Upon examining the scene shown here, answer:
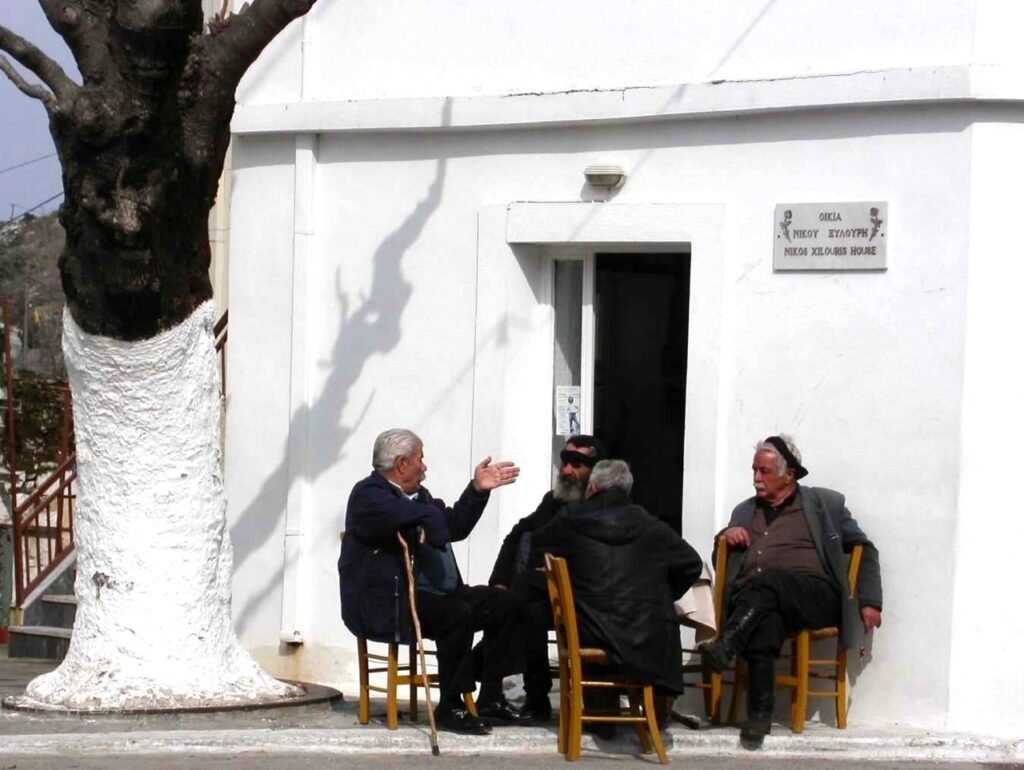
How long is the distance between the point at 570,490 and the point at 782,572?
1177mm

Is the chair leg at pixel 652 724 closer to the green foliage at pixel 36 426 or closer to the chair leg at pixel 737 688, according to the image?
the chair leg at pixel 737 688

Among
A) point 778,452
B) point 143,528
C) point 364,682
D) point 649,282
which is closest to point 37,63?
point 143,528

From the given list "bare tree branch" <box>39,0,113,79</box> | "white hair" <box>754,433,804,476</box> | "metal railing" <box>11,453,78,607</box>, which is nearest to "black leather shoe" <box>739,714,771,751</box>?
"white hair" <box>754,433,804,476</box>

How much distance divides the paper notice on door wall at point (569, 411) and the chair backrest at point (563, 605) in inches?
70.1

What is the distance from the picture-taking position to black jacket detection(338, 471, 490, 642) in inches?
325

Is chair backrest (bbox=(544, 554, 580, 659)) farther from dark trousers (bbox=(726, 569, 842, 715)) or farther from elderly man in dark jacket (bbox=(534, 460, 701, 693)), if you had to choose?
dark trousers (bbox=(726, 569, 842, 715))

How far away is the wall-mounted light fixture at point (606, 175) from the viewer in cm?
953

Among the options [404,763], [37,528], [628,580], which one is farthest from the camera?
[37,528]

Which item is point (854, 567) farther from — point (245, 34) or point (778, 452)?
point (245, 34)

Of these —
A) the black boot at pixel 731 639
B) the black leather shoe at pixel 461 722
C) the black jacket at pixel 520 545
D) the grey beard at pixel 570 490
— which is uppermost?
the grey beard at pixel 570 490

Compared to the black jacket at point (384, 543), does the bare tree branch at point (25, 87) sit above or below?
above

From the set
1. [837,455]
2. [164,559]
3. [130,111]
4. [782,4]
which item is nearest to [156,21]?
[130,111]

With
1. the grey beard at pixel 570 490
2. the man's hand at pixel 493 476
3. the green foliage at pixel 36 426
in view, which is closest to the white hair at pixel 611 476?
the man's hand at pixel 493 476

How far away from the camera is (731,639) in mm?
8297
